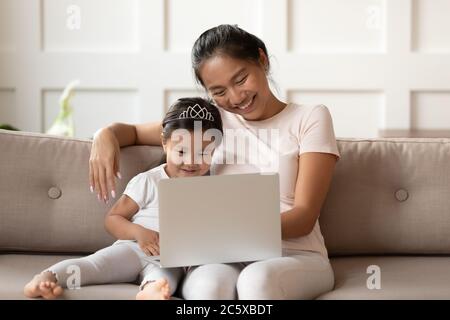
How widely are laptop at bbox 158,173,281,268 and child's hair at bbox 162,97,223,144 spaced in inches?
13.4

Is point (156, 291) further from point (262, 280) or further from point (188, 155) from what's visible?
point (188, 155)

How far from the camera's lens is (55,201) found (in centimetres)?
187

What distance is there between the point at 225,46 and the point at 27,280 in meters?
0.70

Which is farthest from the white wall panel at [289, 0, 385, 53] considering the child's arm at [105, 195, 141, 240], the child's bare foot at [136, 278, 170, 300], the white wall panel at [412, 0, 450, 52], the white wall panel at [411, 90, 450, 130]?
the child's bare foot at [136, 278, 170, 300]

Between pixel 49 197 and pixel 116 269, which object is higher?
pixel 49 197

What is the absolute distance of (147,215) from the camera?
169 cm

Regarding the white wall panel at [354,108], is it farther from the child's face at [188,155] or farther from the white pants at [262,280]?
the white pants at [262,280]

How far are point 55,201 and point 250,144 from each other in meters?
0.52

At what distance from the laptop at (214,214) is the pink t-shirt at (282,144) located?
8.3 inches

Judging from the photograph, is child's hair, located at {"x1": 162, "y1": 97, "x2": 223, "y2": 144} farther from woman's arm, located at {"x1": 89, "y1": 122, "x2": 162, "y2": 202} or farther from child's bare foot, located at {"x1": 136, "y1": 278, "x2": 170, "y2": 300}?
child's bare foot, located at {"x1": 136, "y1": 278, "x2": 170, "y2": 300}

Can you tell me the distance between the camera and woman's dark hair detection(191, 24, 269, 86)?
5.70ft

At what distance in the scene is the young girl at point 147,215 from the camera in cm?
152

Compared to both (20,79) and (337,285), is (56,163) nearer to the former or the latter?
(337,285)

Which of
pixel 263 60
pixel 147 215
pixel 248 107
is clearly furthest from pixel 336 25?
pixel 147 215
